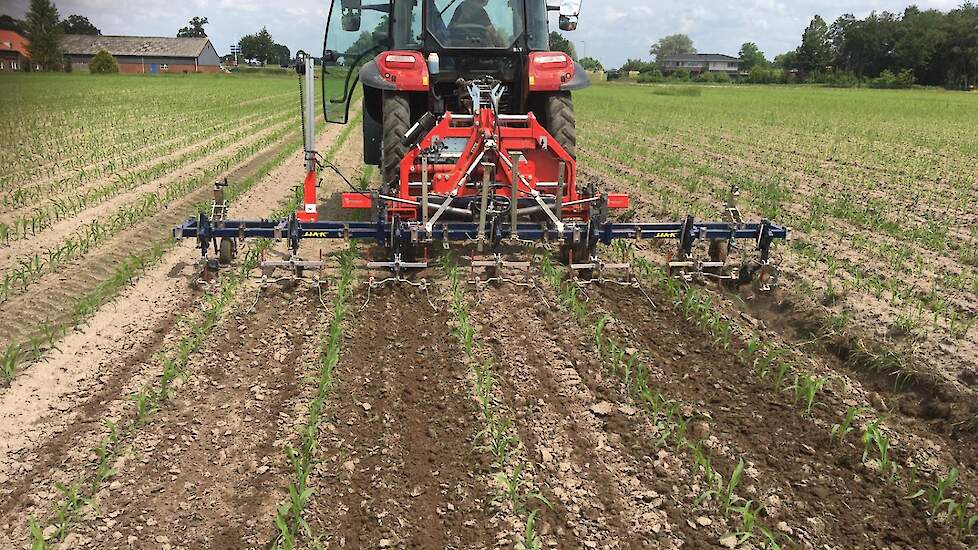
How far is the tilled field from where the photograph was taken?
9.44ft

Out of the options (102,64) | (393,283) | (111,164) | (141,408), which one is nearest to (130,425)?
(141,408)

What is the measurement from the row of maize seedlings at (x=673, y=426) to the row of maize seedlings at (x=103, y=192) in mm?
5381

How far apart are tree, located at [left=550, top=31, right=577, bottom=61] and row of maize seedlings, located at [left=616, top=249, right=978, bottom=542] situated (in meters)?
2.70

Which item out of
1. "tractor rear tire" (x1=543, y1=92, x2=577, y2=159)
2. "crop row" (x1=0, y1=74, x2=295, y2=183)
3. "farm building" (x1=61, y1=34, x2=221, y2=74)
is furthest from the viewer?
"farm building" (x1=61, y1=34, x2=221, y2=74)

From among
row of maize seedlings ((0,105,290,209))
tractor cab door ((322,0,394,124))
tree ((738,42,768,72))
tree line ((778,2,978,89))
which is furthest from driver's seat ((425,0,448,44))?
tree ((738,42,768,72))

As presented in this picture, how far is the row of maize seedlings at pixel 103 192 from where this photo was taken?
23.2ft

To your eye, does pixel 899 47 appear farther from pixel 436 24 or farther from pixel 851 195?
pixel 436 24

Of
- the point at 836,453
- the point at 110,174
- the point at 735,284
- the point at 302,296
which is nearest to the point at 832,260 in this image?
the point at 735,284

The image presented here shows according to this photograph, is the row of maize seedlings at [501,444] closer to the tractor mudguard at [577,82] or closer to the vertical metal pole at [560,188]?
the vertical metal pole at [560,188]

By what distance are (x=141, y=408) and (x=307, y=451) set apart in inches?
38.0

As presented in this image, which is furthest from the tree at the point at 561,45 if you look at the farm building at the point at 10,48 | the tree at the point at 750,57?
the tree at the point at 750,57

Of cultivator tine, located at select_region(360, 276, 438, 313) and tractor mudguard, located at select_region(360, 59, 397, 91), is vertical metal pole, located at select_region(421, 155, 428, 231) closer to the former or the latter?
cultivator tine, located at select_region(360, 276, 438, 313)

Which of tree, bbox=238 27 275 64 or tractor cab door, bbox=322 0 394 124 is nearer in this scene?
tractor cab door, bbox=322 0 394 124

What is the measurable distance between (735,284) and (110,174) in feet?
29.7
